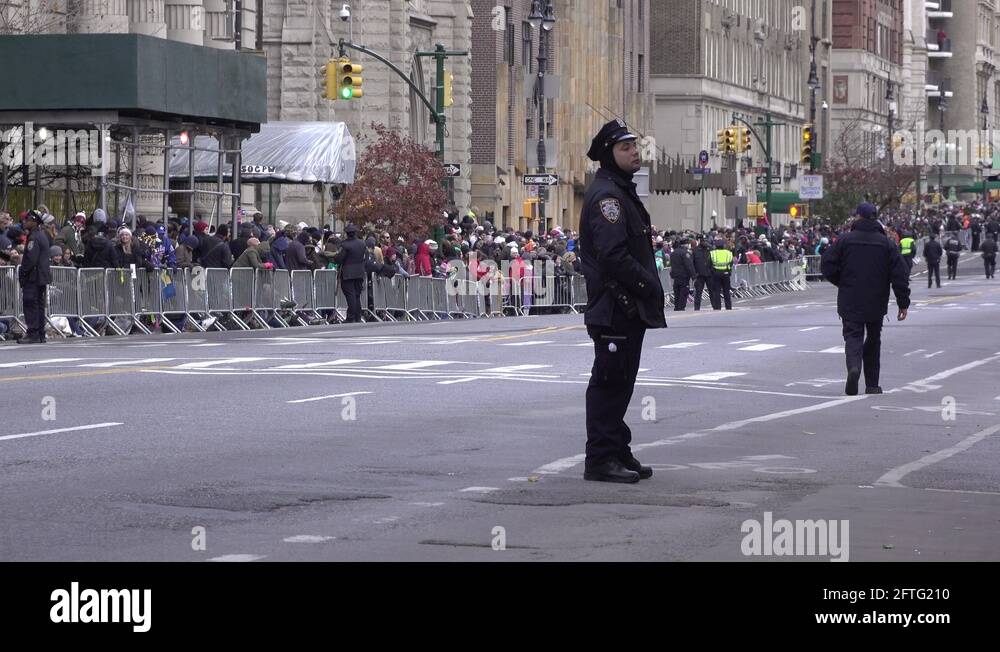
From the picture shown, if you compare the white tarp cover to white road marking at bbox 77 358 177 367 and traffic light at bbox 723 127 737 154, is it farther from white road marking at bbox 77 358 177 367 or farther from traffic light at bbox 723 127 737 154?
traffic light at bbox 723 127 737 154

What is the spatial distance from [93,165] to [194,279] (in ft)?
17.7

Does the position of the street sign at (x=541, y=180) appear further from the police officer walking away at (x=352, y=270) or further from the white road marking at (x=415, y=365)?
the white road marking at (x=415, y=365)

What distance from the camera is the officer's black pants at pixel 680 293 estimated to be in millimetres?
49656

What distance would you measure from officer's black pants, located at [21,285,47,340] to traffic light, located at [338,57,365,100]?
640 inches

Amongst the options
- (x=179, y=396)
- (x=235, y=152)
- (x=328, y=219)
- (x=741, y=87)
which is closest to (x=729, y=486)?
(x=179, y=396)

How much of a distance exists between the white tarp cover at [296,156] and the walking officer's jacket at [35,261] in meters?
15.8

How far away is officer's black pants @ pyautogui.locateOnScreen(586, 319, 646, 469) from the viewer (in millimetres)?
12188

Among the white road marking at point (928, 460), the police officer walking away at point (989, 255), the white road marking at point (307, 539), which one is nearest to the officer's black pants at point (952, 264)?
the police officer walking away at point (989, 255)

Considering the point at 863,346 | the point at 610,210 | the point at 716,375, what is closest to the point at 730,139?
the point at 716,375

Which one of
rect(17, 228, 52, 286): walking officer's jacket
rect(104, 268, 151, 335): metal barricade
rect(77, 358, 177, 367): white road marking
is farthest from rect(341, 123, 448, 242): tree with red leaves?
rect(77, 358, 177, 367): white road marking
